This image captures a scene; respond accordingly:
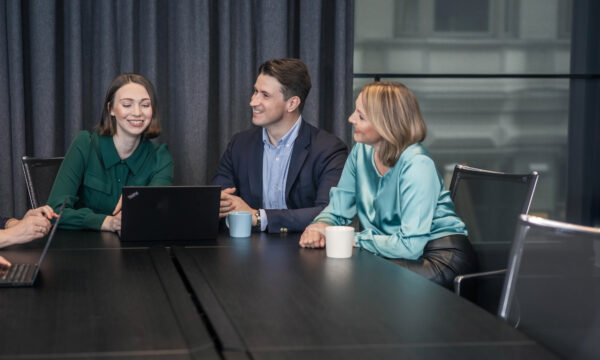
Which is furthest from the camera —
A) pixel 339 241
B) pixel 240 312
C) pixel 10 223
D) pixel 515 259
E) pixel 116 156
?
pixel 116 156

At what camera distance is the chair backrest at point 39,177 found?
307cm

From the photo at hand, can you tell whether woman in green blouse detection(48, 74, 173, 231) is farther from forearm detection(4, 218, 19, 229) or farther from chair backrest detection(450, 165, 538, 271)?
chair backrest detection(450, 165, 538, 271)

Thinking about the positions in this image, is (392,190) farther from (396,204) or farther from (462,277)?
(462,277)

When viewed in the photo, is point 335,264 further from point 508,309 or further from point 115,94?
point 115,94

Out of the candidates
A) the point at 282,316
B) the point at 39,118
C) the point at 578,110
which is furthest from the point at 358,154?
the point at 578,110

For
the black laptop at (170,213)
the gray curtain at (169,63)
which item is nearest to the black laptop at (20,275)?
the black laptop at (170,213)

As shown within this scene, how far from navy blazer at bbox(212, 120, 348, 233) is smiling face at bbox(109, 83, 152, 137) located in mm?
441

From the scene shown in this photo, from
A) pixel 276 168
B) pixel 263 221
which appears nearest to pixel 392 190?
pixel 263 221

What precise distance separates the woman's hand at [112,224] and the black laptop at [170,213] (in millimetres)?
192

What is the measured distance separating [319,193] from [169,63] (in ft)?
4.61

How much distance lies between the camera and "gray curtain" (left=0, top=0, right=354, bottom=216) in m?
3.68

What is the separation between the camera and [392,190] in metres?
2.40

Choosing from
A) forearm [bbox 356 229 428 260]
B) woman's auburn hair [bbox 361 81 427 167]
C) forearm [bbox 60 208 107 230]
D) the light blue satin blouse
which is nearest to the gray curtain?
forearm [bbox 60 208 107 230]

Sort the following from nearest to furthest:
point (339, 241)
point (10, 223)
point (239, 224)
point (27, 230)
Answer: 1. point (339, 241)
2. point (27, 230)
3. point (239, 224)
4. point (10, 223)
